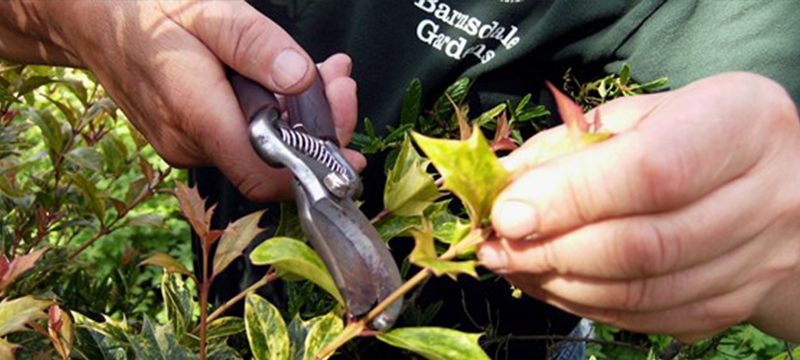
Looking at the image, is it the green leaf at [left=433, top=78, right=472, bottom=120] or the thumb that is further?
the green leaf at [left=433, top=78, right=472, bottom=120]

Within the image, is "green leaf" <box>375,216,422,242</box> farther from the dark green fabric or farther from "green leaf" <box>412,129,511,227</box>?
the dark green fabric

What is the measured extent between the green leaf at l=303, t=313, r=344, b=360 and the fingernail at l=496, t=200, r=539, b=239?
0.27 meters

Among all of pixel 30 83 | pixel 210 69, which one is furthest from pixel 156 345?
pixel 30 83

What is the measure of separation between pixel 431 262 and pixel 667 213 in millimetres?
236

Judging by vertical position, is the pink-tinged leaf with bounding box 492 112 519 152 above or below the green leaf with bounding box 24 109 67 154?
below

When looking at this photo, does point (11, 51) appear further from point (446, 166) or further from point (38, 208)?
point (446, 166)

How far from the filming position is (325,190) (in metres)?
1.04

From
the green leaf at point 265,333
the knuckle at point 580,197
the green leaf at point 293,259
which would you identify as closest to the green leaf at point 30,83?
the green leaf at point 265,333

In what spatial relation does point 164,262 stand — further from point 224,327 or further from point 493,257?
point 493,257

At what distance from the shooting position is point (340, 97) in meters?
1.30

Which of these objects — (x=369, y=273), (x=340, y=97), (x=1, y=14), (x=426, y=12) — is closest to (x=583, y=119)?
(x=369, y=273)

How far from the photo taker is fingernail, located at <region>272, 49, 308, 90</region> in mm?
1191

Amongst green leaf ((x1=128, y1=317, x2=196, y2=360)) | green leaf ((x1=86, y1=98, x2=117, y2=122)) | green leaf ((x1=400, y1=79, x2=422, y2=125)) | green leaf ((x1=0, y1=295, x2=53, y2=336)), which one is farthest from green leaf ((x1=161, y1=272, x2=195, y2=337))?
green leaf ((x1=86, y1=98, x2=117, y2=122))

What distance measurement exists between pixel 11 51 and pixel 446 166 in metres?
1.25
